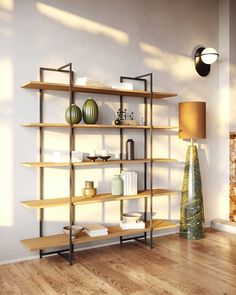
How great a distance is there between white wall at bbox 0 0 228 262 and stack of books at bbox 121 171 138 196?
24cm

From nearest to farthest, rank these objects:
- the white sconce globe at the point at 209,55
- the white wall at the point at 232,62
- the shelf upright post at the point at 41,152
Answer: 1. the shelf upright post at the point at 41,152
2. the white sconce globe at the point at 209,55
3. the white wall at the point at 232,62

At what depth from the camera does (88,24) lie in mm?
3547

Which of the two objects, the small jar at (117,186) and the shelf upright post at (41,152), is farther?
the small jar at (117,186)

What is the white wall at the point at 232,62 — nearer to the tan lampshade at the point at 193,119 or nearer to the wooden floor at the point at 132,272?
the tan lampshade at the point at 193,119

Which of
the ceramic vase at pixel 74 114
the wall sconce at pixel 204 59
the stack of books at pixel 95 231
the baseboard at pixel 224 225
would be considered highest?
the wall sconce at pixel 204 59

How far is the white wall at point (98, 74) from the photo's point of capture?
3.16 metres

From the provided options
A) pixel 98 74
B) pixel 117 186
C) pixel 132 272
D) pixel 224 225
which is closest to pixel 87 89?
pixel 98 74

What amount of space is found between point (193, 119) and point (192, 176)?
1.99 feet

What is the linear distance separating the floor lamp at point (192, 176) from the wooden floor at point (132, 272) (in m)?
0.28

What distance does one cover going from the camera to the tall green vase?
3891 mm

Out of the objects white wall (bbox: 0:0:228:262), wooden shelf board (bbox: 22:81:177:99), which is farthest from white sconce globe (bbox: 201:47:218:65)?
wooden shelf board (bbox: 22:81:177:99)

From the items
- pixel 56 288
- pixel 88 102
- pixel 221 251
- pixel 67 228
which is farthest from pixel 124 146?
pixel 56 288

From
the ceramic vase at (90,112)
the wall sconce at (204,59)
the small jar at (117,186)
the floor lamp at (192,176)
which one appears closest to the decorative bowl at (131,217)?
the small jar at (117,186)

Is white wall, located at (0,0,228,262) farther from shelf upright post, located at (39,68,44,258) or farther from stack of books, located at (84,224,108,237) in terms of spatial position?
stack of books, located at (84,224,108,237)
